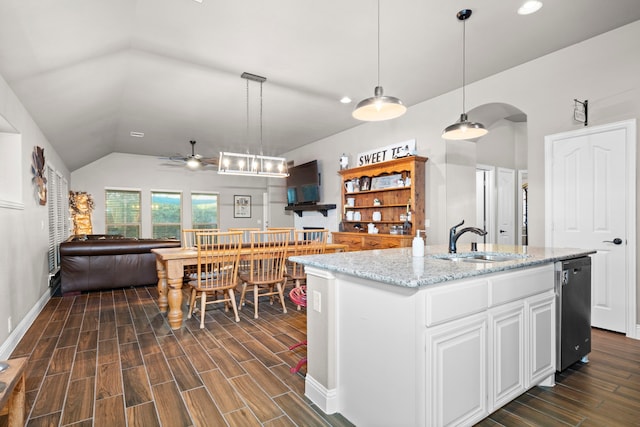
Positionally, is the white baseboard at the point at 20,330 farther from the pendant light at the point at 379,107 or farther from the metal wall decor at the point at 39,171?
the pendant light at the point at 379,107

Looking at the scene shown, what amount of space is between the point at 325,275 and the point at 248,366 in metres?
1.17

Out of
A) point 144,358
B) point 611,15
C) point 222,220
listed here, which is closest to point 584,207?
point 611,15

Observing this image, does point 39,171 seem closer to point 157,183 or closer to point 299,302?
point 299,302

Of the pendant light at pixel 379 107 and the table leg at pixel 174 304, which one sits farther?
the table leg at pixel 174 304

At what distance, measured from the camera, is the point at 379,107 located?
7.81ft

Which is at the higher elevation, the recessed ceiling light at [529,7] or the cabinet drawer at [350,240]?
the recessed ceiling light at [529,7]

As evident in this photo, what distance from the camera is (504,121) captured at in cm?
624

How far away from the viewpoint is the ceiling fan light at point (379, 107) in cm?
230

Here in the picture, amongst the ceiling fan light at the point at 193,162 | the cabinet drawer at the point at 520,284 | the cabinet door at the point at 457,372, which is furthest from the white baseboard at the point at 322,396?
the ceiling fan light at the point at 193,162

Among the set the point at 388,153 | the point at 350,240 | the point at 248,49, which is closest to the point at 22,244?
the point at 248,49

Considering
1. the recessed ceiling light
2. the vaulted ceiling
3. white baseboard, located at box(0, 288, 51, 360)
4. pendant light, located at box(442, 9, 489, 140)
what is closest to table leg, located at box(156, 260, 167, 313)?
white baseboard, located at box(0, 288, 51, 360)

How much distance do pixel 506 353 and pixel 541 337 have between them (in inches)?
17.5

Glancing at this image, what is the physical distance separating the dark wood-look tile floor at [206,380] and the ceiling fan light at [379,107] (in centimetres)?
202

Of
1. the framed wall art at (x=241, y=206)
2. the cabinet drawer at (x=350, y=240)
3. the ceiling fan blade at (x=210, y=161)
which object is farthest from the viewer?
the framed wall art at (x=241, y=206)
